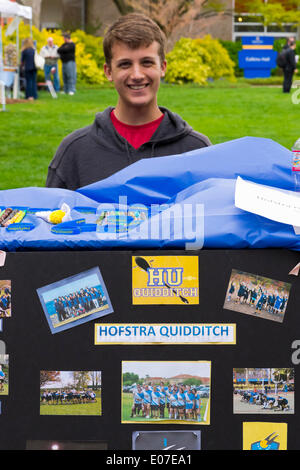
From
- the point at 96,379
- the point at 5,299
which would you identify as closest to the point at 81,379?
the point at 96,379

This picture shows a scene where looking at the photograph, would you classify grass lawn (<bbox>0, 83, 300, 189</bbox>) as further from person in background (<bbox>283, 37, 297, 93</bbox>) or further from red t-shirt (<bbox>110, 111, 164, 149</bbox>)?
red t-shirt (<bbox>110, 111, 164, 149</bbox>)

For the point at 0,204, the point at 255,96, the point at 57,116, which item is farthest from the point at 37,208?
the point at 255,96

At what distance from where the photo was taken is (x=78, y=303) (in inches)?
68.1

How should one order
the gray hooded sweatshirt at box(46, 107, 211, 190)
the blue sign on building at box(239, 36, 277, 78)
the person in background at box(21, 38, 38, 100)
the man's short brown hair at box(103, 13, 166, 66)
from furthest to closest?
the blue sign on building at box(239, 36, 277, 78) < the person in background at box(21, 38, 38, 100) < the gray hooded sweatshirt at box(46, 107, 211, 190) < the man's short brown hair at box(103, 13, 166, 66)

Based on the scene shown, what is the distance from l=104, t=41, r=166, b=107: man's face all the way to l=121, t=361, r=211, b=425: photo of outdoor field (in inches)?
47.1

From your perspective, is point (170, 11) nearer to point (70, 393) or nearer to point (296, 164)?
point (296, 164)

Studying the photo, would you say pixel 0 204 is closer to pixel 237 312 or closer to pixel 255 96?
pixel 237 312

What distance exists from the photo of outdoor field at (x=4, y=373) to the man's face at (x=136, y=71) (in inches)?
47.6

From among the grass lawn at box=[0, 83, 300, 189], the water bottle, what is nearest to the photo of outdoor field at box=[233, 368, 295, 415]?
the water bottle

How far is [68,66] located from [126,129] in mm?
16188

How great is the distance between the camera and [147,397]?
1757 millimetres

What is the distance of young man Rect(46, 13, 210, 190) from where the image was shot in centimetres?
254

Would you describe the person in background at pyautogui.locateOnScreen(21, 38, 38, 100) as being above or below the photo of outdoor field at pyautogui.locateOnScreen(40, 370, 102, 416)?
above
